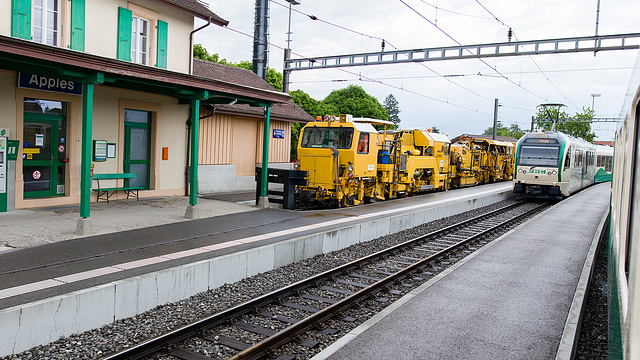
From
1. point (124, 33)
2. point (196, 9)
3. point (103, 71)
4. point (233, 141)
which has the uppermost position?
point (196, 9)

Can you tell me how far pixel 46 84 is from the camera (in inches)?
437

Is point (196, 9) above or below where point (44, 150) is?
above

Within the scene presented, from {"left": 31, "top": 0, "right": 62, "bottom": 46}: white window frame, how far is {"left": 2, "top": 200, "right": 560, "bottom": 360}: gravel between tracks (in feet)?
26.0

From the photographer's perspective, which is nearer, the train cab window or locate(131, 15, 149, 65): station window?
locate(131, 15, 149, 65): station window

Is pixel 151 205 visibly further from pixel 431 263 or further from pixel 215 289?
pixel 431 263

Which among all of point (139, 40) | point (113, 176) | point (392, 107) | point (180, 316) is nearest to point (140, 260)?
point (180, 316)

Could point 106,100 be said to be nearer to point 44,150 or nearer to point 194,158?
point 44,150

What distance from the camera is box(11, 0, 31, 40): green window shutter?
1034 cm

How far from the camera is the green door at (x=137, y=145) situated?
1369cm

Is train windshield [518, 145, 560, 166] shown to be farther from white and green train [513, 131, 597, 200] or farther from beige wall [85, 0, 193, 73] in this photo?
beige wall [85, 0, 193, 73]

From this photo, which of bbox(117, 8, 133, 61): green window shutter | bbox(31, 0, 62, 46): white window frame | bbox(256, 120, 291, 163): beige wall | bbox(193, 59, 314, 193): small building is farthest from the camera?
bbox(256, 120, 291, 163): beige wall

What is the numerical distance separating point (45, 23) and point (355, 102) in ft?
168

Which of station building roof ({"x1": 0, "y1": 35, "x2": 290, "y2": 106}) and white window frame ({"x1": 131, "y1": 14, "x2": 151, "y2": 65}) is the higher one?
white window frame ({"x1": 131, "y1": 14, "x2": 151, "y2": 65})

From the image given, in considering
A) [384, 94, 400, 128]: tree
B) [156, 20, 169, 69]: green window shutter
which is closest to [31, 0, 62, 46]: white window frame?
[156, 20, 169, 69]: green window shutter
